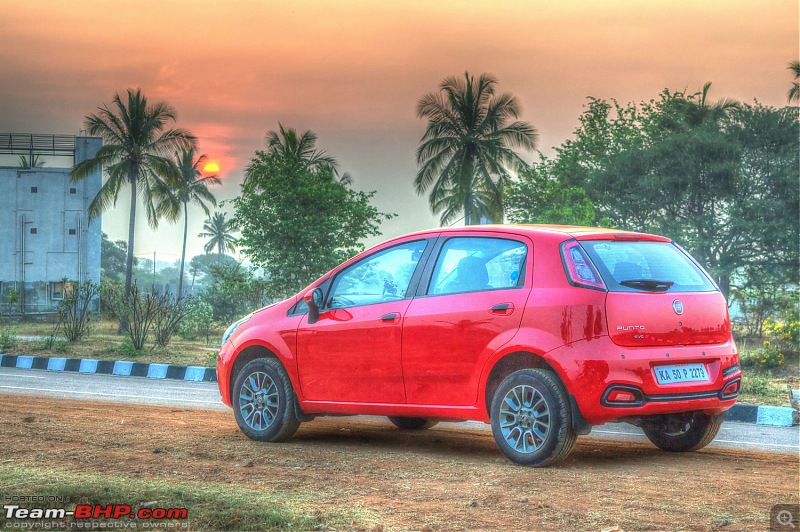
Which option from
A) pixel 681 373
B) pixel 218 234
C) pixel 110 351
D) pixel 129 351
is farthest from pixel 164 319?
pixel 218 234

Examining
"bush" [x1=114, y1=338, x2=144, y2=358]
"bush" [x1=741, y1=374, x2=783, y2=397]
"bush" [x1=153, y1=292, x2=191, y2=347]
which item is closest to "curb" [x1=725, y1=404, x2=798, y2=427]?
"bush" [x1=741, y1=374, x2=783, y2=397]

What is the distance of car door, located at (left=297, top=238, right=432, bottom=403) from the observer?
725 cm

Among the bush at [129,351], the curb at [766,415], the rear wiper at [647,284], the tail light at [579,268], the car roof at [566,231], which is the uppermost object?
the car roof at [566,231]

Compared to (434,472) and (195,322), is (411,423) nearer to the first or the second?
(434,472)

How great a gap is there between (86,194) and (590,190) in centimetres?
2517

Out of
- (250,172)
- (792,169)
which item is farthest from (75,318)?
(792,169)

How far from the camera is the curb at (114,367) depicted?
1664 cm

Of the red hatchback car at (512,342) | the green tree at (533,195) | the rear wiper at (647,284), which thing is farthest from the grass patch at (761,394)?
the green tree at (533,195)

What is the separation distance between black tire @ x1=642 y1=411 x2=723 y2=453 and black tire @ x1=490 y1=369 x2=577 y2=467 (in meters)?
0.97

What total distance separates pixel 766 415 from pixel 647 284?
4957 millimetres

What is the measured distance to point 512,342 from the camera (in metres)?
6.51

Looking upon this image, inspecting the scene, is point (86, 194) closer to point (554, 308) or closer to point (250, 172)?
point (250, 172)

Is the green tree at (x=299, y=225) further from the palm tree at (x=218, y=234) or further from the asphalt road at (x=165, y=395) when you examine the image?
the palm tree at (x=218, y=234)

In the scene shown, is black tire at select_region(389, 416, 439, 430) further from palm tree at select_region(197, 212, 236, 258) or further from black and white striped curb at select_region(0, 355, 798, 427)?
palm tree at select_region(197, 212, 236, 258)
